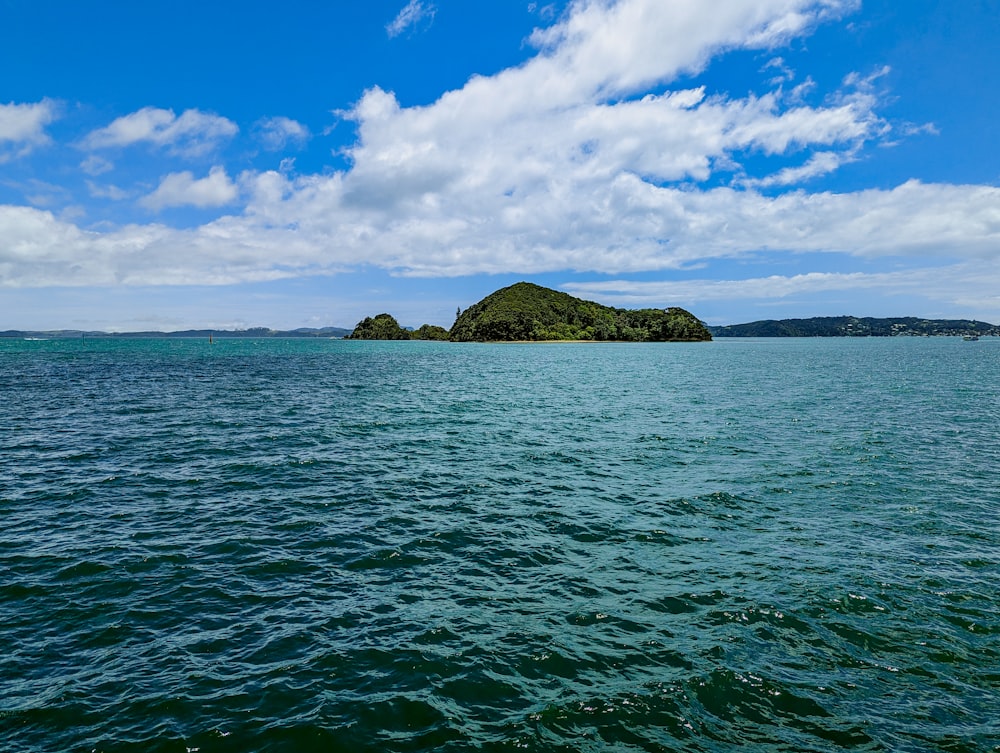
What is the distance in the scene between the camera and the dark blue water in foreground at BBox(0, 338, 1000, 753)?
10688 millimetres

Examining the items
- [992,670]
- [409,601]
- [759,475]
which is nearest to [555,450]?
[759,475]

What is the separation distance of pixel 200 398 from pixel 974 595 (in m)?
64.9

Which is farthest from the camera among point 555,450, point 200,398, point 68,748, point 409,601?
point 200,398

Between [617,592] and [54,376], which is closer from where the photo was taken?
[617,592]

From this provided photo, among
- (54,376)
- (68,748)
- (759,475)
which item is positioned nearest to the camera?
(68,748)

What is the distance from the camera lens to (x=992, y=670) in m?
12.3

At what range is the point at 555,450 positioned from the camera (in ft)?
115

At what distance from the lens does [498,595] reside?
15859 mm

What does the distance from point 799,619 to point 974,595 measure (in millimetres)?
6171

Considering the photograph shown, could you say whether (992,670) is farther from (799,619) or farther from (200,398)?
(200,398)

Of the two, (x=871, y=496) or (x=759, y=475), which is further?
(x=759, y=475)

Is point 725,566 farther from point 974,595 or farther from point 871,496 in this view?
point 871,496

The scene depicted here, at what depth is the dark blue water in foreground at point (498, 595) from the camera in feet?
35.1

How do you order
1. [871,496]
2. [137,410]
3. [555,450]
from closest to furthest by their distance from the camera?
[871,496] → [555,450] → [137,410]
